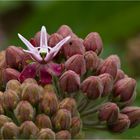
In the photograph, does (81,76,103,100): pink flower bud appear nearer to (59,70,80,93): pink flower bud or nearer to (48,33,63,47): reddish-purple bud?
(59,70,80,93): pink flower bud

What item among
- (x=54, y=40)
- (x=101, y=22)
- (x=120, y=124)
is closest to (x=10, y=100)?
(x=54, y=40)

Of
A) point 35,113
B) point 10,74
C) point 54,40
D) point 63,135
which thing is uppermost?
point 54,40

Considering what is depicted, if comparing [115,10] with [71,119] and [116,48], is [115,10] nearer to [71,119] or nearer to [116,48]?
[116,48]

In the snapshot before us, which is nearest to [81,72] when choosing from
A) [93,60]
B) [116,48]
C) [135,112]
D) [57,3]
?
[93,60]

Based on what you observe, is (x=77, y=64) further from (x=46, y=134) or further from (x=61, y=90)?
(x=46, y=134)

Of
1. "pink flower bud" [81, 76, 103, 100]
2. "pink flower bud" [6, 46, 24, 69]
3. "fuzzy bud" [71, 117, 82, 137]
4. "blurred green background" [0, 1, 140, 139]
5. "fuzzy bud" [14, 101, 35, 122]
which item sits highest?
"blurred green background" [0, 1, 140, 139]

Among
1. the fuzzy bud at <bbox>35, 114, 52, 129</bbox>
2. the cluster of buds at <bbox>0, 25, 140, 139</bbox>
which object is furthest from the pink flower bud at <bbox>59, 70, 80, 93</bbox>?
the fuzzy bud at <bbox>35, 114, 52, 129</bbox>

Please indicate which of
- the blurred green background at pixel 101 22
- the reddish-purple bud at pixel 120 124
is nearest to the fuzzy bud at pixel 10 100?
the reddish-purple bud at pixel 120 124
